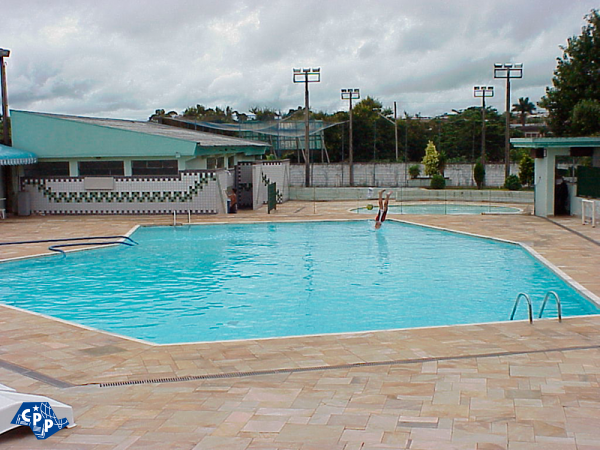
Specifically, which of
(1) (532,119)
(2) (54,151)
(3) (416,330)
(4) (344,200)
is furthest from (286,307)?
(1) (532,119)

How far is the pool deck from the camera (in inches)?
188

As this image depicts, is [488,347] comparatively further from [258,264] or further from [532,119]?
[532,119]

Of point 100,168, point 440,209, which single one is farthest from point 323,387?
point 440,209

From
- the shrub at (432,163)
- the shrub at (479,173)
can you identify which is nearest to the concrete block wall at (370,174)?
the shrub at (432,163)

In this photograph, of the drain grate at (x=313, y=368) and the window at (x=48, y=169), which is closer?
the drain grate at (x=313, y=368)

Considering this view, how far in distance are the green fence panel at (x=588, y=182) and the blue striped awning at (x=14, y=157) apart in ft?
57.2

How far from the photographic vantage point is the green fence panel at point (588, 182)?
1814 cm

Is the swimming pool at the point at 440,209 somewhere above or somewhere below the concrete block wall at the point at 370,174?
below

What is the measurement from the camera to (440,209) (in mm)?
26078

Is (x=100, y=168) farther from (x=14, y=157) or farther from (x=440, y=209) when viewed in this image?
(x=440, y=209)

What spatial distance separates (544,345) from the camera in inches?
283

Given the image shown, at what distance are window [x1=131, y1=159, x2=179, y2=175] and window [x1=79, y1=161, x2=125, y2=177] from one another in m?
0.53

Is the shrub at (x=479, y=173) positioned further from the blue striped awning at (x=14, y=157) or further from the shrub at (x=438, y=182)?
the blue striped awning at (x=14, y=157)

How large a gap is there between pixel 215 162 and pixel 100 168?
521cm
